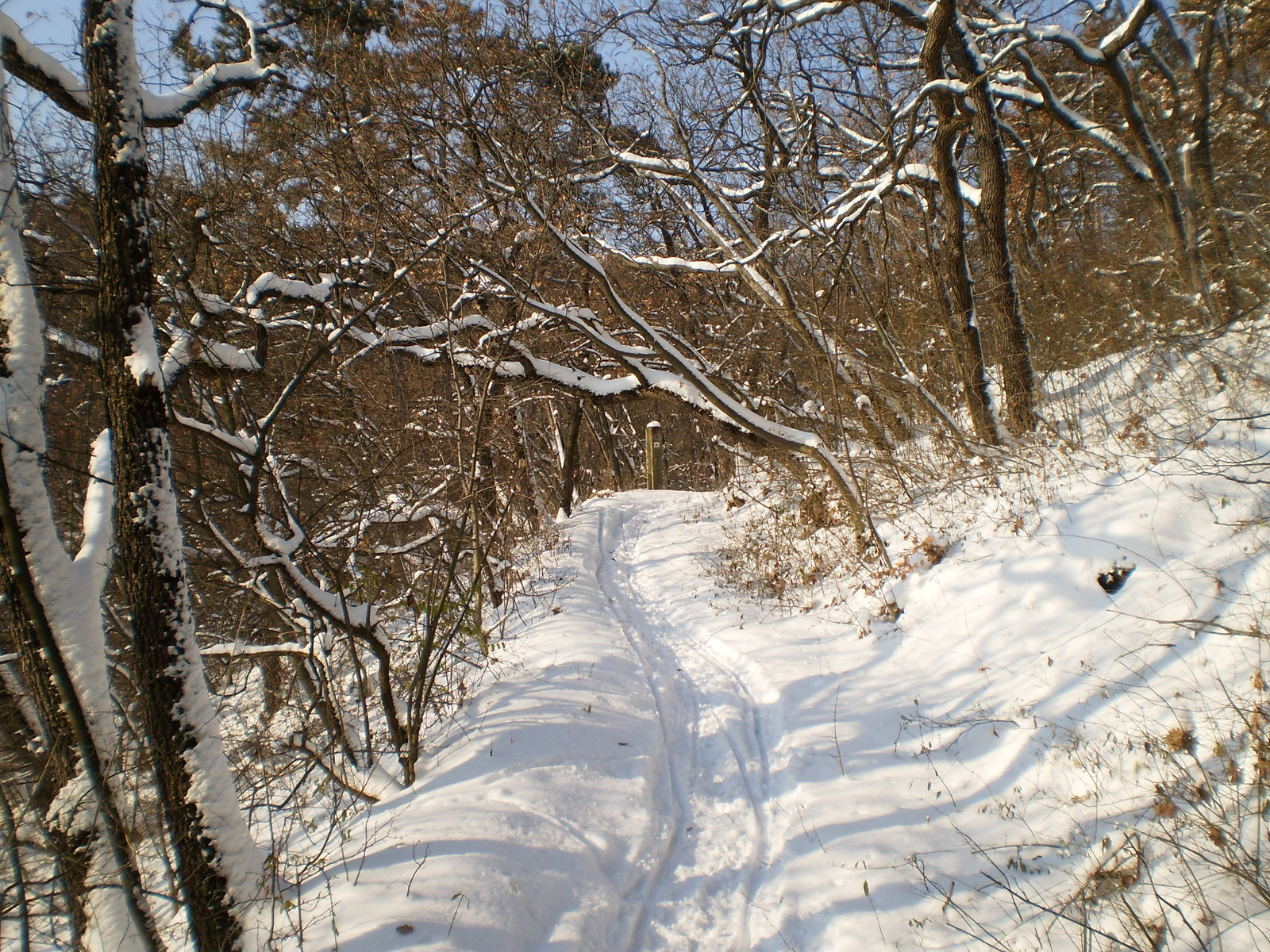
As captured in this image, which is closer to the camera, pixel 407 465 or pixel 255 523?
pixel 255 523

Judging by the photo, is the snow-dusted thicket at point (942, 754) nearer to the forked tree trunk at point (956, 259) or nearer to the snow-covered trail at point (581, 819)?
the snow-covered trail at point (581, 819)

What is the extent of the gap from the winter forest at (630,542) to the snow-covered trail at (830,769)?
0.08 feet

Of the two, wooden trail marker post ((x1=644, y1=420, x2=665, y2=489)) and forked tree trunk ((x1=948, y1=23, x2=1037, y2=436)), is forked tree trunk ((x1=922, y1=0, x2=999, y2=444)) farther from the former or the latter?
wooden trail marker post ((x1=644, y1=420, x2=665, y2=489))

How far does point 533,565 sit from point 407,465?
2.35 meters

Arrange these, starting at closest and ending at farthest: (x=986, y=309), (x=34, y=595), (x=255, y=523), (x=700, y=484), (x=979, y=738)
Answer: (x=34, y=595), (x=979, y=738), (x=255, y=523), (x=986, y=309), (x=700, y=484)

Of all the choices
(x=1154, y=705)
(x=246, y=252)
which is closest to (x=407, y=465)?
(x=246, y=252)

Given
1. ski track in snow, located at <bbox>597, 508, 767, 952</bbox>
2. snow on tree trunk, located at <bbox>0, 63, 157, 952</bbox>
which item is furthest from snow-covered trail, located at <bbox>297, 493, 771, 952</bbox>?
snow on tree trunk, located at <bbox>0, 63, 157, 952</bbox>

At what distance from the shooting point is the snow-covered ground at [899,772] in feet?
8.16

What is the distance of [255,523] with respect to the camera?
3744mm

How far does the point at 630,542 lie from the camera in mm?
10625

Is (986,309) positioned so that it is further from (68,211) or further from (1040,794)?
(68,211)

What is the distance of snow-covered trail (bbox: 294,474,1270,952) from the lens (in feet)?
8.59

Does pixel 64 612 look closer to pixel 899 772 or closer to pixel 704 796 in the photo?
pixel 704 796

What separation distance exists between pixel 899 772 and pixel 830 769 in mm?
381
